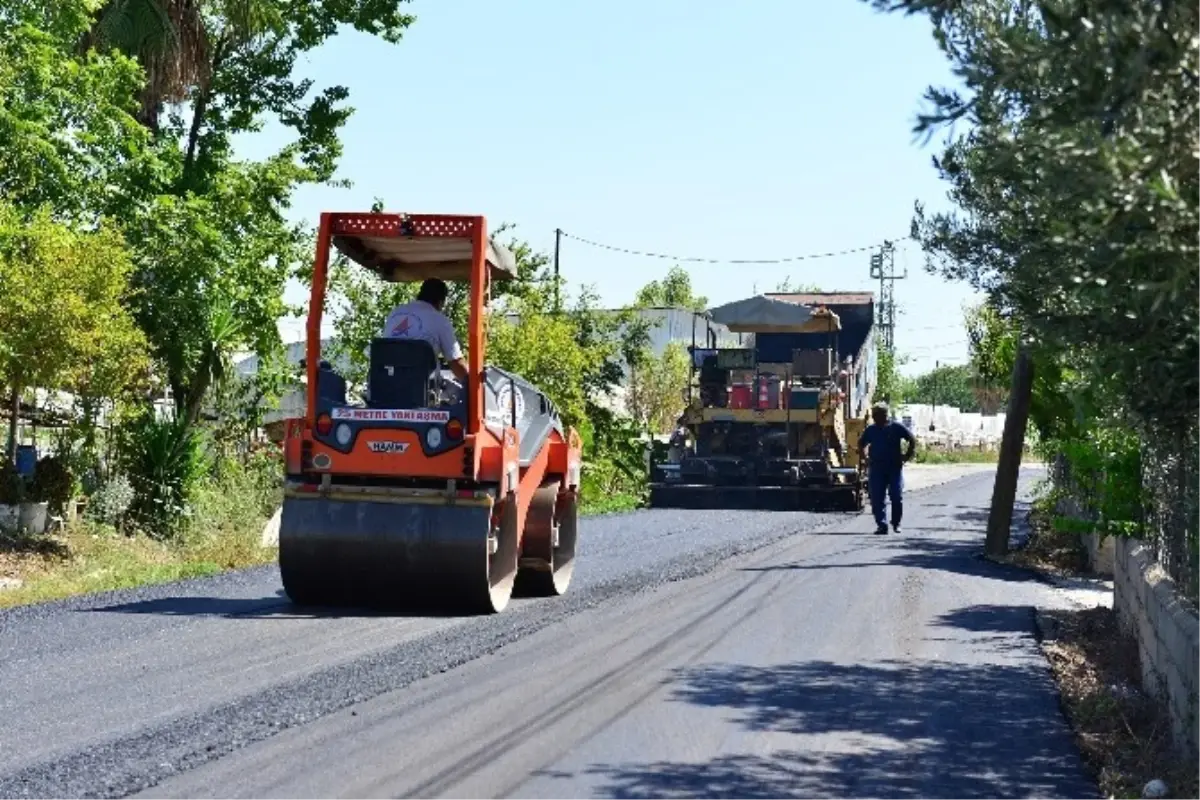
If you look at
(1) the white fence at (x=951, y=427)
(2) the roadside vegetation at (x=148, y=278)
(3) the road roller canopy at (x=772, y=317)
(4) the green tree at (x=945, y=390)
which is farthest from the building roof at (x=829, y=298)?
(4) the green tree at (x=945, y=390)

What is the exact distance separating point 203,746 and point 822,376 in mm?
22609

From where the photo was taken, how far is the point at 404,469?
12.2m

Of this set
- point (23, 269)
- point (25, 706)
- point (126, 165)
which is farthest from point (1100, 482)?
point (126, 165)

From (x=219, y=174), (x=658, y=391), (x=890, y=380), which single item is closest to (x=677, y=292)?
(x=890, y=380)

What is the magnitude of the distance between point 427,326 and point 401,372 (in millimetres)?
419

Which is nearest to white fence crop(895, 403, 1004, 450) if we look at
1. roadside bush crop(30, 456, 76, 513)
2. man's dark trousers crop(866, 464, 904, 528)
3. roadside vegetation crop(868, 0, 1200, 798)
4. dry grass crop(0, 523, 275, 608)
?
man's dark trousers crop(866, 464, 904, 528)

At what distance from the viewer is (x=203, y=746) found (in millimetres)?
7336

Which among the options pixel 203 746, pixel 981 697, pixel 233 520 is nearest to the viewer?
pixel 203 746

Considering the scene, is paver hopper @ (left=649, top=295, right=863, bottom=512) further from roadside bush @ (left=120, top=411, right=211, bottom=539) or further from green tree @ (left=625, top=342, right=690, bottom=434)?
roadside bush @ (left=120, top=411, right=211, bottom=539)

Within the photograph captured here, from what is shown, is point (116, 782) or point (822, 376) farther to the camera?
point (822, 376)

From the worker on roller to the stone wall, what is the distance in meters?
4.92

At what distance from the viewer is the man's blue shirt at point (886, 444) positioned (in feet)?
70.6

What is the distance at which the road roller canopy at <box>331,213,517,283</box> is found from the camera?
12352mm

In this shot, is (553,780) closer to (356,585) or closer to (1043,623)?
(356,585)
